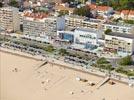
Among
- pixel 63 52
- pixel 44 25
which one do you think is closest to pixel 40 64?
pixel 63 52

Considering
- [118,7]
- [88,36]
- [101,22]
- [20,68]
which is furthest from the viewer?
[118,7]

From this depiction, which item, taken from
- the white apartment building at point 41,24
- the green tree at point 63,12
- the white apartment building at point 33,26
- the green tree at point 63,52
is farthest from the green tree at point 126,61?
the green tree at point 63,12

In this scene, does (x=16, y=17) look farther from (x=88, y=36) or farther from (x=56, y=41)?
(x=88, y=36)

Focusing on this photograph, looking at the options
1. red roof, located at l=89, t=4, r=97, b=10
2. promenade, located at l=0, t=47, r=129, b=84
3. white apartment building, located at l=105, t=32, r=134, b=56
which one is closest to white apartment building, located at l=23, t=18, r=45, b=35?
promenade, located at l=0, t=47, r=129, b=84

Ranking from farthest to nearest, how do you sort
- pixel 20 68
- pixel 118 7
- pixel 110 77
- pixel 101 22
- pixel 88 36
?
1. pixel 118 7
2. pixel 101 22
3. pixel 88 36
4. pixel 20 68
5. pixel 110 77

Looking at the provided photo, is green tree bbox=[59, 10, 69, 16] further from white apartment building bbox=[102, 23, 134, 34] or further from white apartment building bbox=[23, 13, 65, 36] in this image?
white apartment building bbox=[102, 23, 134, 34]

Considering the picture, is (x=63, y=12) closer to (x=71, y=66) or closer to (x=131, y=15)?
(x=131, y=15)

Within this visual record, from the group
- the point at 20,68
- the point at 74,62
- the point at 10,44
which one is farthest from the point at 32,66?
the point at 10,44
